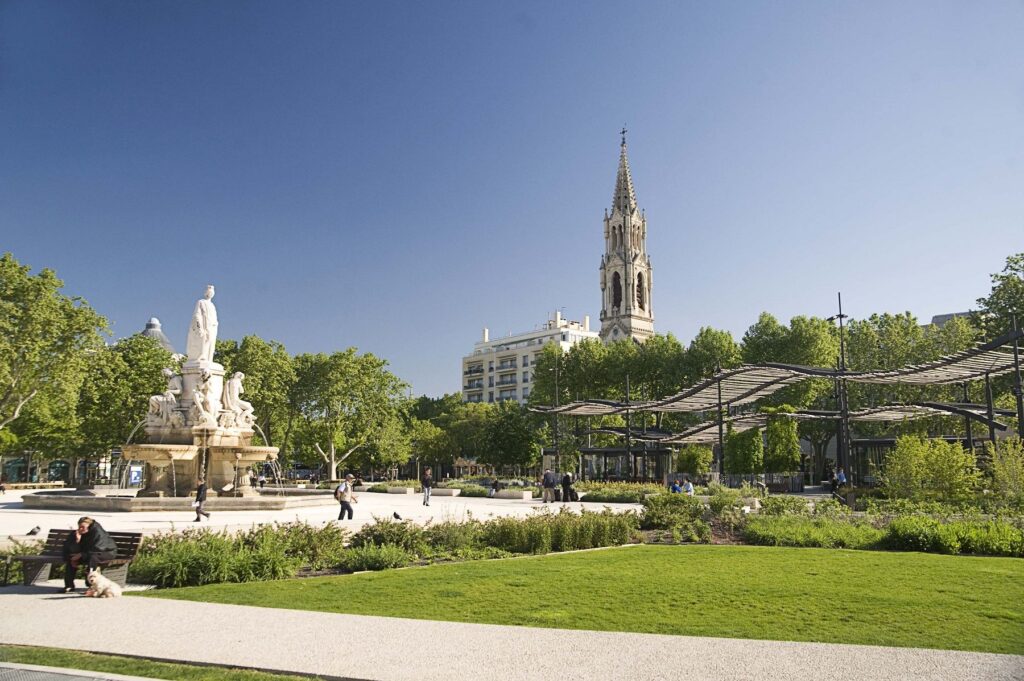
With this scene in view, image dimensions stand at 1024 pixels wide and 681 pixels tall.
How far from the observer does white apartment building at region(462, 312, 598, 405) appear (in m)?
125

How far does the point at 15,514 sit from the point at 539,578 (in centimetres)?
1844

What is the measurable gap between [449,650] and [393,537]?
276 inches

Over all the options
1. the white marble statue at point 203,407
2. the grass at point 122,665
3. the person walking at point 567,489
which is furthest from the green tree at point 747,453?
the grass at point 122,665

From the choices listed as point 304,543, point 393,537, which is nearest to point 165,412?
point 393,537

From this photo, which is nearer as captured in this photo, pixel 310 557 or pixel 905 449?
pixel 310 557

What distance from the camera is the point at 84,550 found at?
1070 cm

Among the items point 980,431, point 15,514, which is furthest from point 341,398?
point 980,431

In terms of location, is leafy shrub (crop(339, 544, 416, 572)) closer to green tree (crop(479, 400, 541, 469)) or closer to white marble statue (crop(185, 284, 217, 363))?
white marble statue (crop(185, 284, 217, 363))

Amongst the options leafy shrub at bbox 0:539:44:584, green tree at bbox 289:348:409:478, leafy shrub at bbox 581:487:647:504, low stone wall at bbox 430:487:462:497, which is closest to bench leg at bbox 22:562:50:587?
leafy shrub at bbox 0:539:44:584

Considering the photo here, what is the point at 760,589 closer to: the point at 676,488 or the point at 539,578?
the point at 539,578

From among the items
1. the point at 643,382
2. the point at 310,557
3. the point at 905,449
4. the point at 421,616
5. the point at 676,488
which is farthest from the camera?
the point at 643,382

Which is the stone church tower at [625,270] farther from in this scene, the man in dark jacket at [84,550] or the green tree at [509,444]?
the man in dark jacket at [84,550]

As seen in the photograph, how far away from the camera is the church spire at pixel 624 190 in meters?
115

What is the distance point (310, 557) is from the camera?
42.3ft
